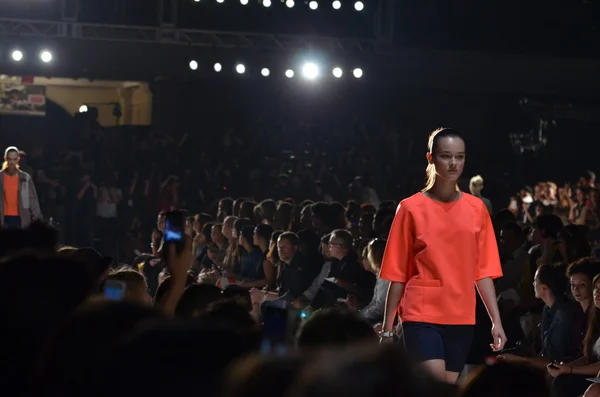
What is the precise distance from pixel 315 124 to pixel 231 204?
1048cm

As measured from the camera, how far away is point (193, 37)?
72.2 feet

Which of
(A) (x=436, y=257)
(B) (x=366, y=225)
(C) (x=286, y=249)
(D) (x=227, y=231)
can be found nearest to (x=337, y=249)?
(C) (x=286, y=249)

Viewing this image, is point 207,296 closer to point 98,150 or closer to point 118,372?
point 118,372

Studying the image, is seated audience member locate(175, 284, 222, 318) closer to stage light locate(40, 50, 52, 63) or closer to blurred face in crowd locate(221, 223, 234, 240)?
blurred face in crowd locate(221, 223, 234, 240)

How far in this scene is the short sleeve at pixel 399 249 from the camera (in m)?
5.60

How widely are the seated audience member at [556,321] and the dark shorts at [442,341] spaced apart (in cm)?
135

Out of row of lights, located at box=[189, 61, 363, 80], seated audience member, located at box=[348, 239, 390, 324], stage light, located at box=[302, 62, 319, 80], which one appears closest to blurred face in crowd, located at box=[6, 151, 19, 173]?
row of lights, located at box=[189, 61, 363, 80]

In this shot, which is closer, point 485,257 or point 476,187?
point 485,257

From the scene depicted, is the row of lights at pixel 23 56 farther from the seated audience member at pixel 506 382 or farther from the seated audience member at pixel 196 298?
the seated audience member at pixel 506 382

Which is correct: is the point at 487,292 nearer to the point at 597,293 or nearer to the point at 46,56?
the point at 597,293

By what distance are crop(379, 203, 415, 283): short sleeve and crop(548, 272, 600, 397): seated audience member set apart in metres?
1.51

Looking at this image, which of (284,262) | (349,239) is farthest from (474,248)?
(284,262)

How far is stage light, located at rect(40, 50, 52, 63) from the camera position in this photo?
2002 centimetres

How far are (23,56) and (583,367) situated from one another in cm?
1490
